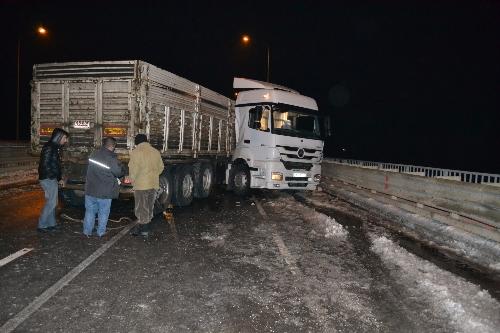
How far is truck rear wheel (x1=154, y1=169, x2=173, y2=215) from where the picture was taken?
9567mm

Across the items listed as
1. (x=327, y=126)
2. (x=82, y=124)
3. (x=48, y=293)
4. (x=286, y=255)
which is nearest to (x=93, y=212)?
(x=82, y=124)

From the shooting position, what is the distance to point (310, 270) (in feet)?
17.7

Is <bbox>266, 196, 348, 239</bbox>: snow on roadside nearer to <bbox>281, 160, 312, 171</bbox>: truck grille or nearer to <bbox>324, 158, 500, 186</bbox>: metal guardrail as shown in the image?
<bbox>281, 160, 312, 171</bbox>: truck grille

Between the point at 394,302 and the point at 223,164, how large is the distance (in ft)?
34.2

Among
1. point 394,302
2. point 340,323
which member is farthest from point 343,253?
point 340,323

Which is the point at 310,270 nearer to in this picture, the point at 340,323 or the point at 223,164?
the point at 340,323

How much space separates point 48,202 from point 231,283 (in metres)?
4.12

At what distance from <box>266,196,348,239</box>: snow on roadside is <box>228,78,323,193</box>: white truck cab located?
0.77 metres

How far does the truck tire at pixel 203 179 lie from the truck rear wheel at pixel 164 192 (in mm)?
1699

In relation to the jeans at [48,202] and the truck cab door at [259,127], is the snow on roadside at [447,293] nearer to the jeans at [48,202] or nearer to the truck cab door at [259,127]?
the jeans at [48,202]

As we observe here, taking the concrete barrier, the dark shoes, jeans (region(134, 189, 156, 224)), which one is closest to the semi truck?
the dark shoes

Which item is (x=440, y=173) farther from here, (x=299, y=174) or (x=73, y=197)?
(x=73, y=197)

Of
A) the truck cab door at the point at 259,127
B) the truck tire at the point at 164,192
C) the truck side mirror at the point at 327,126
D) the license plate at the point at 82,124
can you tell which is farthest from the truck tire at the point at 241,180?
the license plate at the point at 82,124

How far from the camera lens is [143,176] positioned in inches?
271
